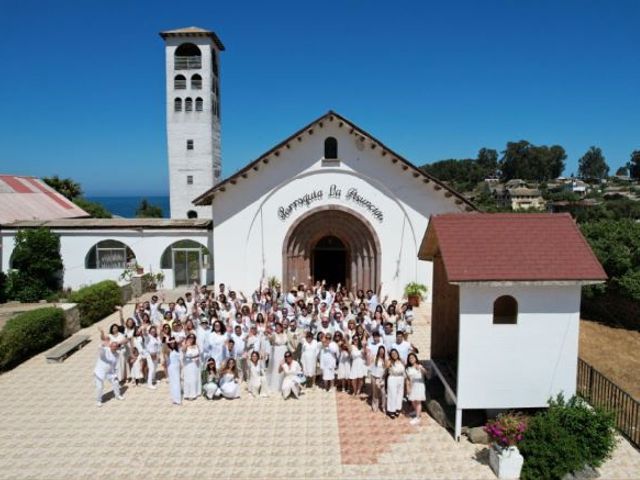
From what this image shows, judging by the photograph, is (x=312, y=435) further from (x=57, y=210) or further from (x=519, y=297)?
(x=57, y=210)

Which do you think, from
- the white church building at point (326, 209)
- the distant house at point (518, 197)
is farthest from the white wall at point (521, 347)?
the distant house at point (518, 197)

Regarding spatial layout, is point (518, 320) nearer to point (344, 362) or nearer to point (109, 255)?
point (344, 362)

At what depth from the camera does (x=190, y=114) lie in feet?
108

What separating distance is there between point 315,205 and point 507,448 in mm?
14101

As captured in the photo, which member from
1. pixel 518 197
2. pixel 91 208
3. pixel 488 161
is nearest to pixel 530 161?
pixel 488 161

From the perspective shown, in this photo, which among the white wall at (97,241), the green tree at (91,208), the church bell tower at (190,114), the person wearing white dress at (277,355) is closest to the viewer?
the person wearing white dress at (277,355)

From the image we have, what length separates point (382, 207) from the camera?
72.0 feet

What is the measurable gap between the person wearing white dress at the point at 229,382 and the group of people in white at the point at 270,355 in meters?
0.02

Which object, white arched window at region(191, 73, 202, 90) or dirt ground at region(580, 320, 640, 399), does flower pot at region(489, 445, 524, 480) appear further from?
white arched window at region(191, 73, 202, 90)

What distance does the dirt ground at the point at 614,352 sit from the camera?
55.1 feet

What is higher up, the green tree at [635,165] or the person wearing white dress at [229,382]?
the green tree at [635,165]

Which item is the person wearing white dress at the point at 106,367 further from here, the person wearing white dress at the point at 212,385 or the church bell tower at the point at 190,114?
the church bell tower at the point at 190,114

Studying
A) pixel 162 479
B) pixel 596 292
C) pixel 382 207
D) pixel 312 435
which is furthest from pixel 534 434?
pixel 596 292

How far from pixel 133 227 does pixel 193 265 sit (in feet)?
11.0
